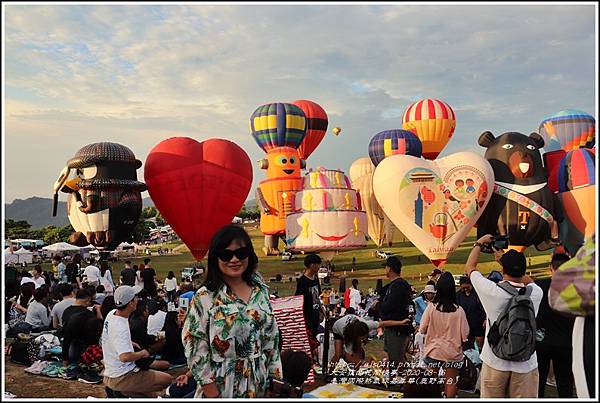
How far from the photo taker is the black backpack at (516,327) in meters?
3.53

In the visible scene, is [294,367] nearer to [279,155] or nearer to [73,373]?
[73,373]

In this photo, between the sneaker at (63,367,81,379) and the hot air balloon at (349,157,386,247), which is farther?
the hot air balloon at (349,157,386,247)

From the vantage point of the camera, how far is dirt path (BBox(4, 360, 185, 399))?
231 inches

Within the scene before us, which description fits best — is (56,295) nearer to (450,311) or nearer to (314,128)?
(450,311)

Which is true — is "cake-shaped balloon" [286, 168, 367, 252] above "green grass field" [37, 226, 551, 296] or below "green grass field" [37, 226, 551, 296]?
above

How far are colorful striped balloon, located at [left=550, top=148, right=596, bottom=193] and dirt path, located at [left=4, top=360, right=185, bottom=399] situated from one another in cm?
1368

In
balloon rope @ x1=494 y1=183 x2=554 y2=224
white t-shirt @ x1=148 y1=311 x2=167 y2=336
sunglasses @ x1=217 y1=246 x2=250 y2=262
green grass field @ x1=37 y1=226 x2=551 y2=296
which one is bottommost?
green grass field @ x1=37 y1=226 x2=551 y2=296

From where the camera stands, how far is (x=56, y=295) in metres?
9.28

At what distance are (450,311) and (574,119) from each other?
17.8 meters

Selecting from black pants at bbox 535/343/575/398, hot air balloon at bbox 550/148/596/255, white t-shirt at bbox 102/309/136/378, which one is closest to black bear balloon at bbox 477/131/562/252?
hot air balloon at bbox 550/148/596/255

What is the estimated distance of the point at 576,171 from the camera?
16.0 metres

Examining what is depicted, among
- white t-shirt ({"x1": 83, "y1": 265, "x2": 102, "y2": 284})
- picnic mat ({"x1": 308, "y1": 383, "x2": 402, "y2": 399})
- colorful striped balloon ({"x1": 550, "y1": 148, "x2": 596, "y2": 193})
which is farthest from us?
colorful striped balloon ({"x1": 550, "y1": 148, "x2": 596, "y2": 193})

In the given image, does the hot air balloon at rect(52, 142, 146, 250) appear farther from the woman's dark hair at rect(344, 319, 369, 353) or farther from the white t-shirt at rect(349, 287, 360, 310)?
the woman's dark hair at rect(344, 319, 369, 353)

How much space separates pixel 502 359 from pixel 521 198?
1320 cm
